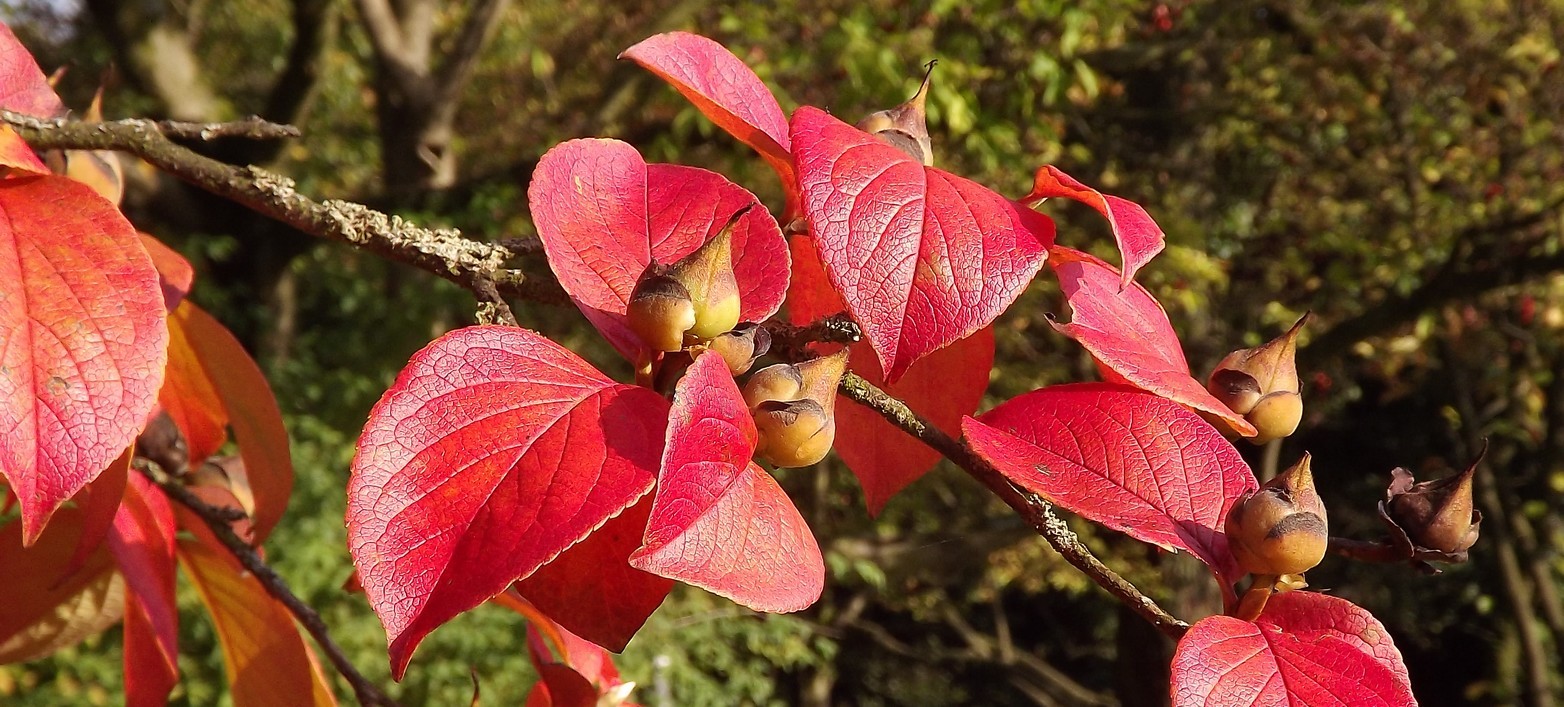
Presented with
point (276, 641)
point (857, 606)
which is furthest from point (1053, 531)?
point (857, 606)

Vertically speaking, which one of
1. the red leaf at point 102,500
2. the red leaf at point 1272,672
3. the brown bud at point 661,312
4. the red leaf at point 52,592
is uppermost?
the brown bud at point 661,312

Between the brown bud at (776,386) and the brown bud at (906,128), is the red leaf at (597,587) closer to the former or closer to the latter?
the brown bud at (776,386)

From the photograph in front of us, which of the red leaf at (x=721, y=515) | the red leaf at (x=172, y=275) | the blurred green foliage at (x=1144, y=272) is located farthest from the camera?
the blurred green foliage at (x=1144, y=272)

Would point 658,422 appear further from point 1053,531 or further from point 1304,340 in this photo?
point 1304,340

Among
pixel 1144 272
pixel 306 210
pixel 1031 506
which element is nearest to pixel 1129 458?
pixel 1031 506

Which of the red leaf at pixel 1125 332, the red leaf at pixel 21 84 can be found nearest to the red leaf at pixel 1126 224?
the red leaf at pixel 1125 332

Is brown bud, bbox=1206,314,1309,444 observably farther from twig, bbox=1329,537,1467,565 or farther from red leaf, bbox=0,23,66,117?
red leaf, bbox=0,23,66,117
